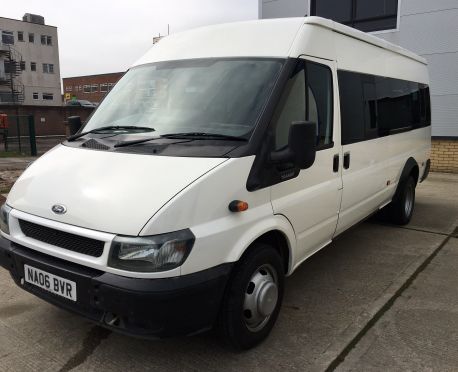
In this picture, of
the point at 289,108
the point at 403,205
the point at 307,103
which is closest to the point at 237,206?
the point at 289,108

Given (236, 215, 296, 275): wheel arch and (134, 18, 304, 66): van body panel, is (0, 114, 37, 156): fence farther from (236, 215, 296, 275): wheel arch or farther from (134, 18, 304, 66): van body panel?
(236, 215, 296, 275): wheel arch

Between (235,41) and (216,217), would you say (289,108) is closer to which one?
(235,41)

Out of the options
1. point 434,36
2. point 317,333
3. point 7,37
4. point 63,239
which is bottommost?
point 317,333

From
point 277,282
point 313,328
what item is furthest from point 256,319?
point 313,328

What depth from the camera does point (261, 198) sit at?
9.99 ft

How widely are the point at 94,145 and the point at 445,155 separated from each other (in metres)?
9.85

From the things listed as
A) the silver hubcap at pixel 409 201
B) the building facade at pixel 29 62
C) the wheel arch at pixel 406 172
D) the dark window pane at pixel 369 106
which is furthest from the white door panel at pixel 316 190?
the building facade at pixel 29 62

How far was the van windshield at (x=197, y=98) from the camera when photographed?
3176mm

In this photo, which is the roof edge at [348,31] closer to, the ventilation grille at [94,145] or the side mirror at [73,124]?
the ventilation grille at [94,145]

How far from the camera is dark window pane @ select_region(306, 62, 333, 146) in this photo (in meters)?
3.58

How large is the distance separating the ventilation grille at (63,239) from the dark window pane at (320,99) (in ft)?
6.32

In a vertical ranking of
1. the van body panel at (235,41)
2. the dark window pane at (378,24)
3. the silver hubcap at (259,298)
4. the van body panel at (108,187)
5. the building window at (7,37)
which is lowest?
the silver hubcap at (259,298)

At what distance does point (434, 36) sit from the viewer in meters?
10.5

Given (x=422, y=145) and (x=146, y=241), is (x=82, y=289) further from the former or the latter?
(x=422, y=145)
